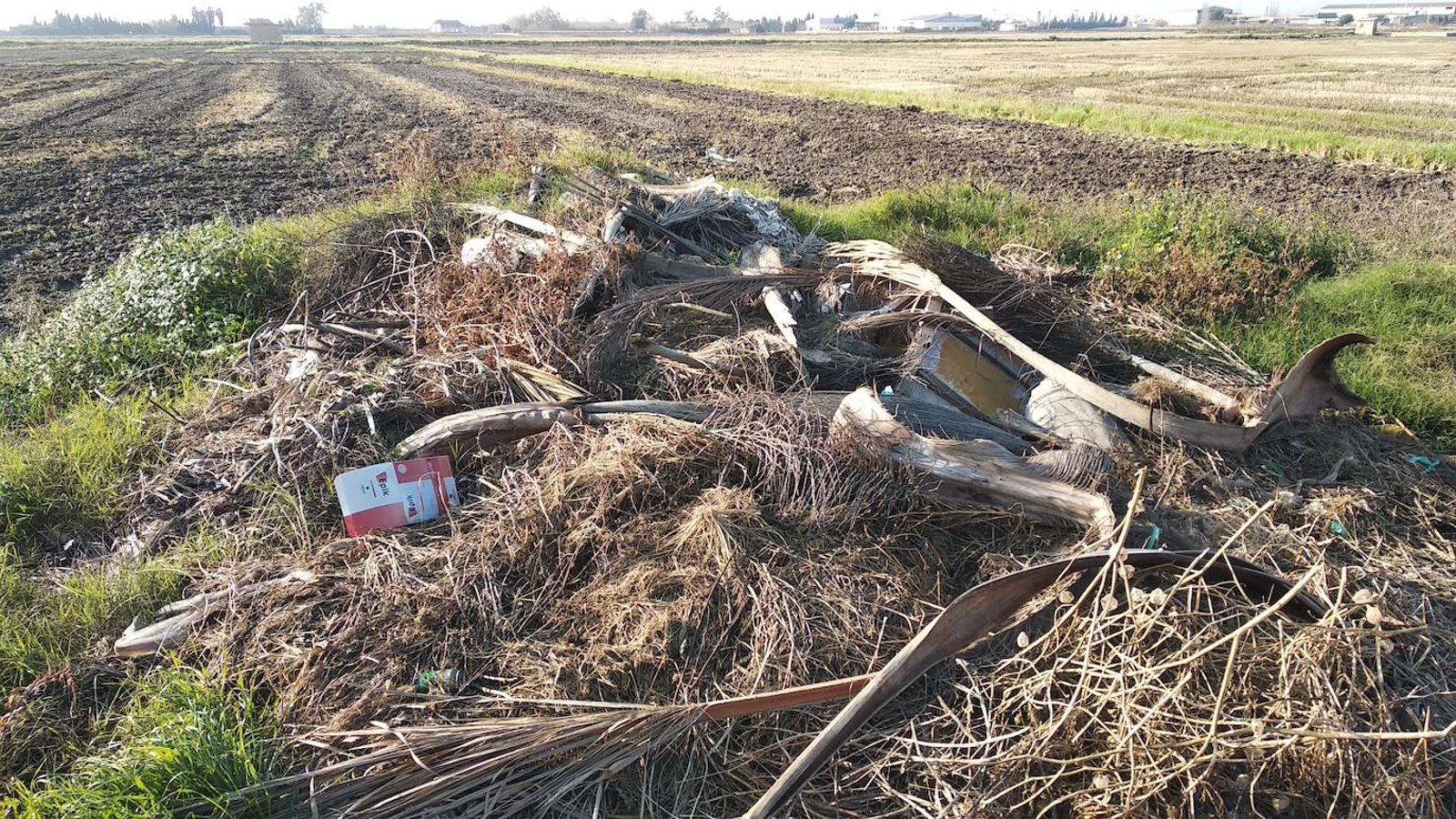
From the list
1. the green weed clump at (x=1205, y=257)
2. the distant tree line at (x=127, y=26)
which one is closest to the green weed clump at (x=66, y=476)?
the green weed clump at (x=1205, y=257)

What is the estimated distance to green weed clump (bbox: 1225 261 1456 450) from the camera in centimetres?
415

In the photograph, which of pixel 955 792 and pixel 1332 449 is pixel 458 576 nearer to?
pixel 955 792

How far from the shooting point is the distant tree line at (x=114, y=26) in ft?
391

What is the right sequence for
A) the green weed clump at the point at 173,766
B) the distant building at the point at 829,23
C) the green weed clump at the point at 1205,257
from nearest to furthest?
1. the green weed clump at the point at 173,766
2. the green weed clump at the point at 1205,257
3. the distant building at the point at 829,23

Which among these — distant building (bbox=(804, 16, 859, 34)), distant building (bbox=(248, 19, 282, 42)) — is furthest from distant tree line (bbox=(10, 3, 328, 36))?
distant building (bbox=(804, 16, 859, 34))

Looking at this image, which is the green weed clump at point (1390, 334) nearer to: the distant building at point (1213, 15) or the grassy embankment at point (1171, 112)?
the grassy embankment at point (1171, 112)

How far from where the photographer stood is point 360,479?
333 centimetres

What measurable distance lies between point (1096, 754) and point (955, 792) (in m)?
0.40

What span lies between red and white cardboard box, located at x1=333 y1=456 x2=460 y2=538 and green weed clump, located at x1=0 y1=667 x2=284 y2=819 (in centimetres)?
89

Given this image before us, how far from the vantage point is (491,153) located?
1045 cm

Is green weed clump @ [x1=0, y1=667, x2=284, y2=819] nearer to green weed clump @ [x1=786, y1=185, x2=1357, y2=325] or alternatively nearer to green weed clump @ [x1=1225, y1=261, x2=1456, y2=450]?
green weed clump @ [x1=786, y1=185, x2=1357, y2=325]

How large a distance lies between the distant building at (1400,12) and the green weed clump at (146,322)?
83.8 m

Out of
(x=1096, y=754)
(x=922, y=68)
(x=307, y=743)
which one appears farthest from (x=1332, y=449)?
(x=922, y=68)

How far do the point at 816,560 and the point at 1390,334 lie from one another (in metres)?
4.47
